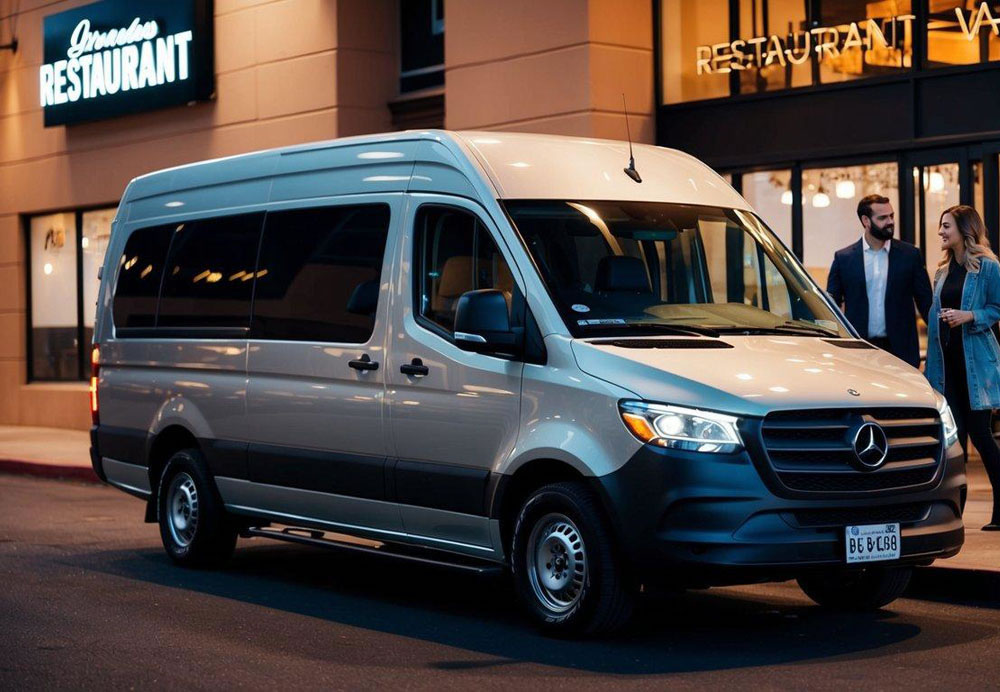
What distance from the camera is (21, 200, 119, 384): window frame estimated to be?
78.2ft

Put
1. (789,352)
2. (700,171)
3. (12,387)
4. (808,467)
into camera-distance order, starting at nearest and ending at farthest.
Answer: (808,467), (789,352), (700,171), (12,387)

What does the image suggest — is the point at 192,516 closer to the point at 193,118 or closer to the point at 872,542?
the point at 872,542

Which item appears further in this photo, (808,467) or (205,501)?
(205,501)

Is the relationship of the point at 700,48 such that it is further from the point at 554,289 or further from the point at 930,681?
the point at 930,681

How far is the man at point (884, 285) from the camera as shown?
10.8 metres

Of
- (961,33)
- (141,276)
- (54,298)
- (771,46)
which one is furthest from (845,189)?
(54,298)

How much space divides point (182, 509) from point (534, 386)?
365 centimetres

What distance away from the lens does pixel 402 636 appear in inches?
314

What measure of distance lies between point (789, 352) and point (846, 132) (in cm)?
787

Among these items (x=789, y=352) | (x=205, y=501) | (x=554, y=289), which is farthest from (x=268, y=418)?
(x=789, y=352)

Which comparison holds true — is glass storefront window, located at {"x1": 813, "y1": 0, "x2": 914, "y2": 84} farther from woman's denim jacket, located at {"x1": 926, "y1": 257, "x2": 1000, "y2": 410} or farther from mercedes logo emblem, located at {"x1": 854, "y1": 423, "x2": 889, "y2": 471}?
mercedes logo emblem, located at {"x1": 854, "y1": 423, "x2": 889, "y2": 471}

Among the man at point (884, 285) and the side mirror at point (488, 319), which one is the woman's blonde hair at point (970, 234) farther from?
the side mirror at point (488, 319)

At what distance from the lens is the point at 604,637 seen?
302 inches

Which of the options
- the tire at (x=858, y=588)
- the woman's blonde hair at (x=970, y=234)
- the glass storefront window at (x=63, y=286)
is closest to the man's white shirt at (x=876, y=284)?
the woman's blonde hair at (x=970, y=234)
